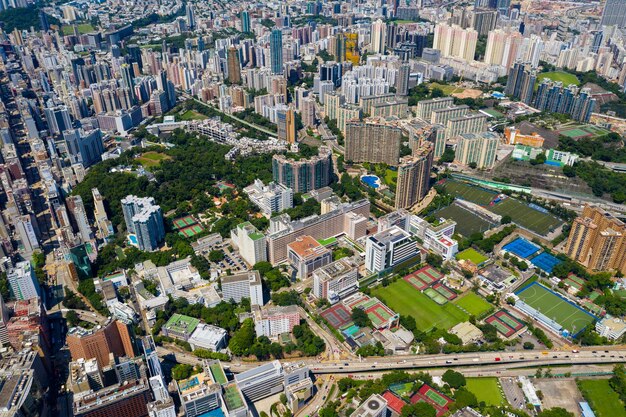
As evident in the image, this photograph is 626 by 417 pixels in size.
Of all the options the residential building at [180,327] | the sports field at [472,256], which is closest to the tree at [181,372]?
the residential building at [180,327]

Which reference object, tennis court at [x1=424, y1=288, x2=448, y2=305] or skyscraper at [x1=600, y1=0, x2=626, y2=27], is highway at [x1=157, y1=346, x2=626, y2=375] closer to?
tennis court at [x1=424, y1=288, x2=448, y2=305]

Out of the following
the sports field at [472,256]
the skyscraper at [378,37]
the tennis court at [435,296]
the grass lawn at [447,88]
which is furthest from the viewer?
the skyscraper at [378,37]

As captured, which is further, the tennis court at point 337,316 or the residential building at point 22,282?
the residential building at point 22,282

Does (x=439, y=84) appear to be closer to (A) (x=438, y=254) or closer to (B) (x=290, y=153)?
(B) (x=290, y=153)

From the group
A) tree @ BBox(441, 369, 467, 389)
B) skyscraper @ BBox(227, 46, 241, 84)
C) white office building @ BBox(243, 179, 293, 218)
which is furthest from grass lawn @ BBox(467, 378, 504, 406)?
skyscraper @ BBox(227, 46, 241, 84)

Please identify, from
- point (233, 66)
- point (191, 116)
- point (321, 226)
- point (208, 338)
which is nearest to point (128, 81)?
point (191, 116)

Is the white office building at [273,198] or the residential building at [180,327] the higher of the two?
the white office building at [273,198]

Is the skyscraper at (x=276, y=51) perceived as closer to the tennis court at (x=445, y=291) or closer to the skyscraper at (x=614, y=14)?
the tennis court at (x=445, y=291)

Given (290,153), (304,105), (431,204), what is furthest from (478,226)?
(304,105)
